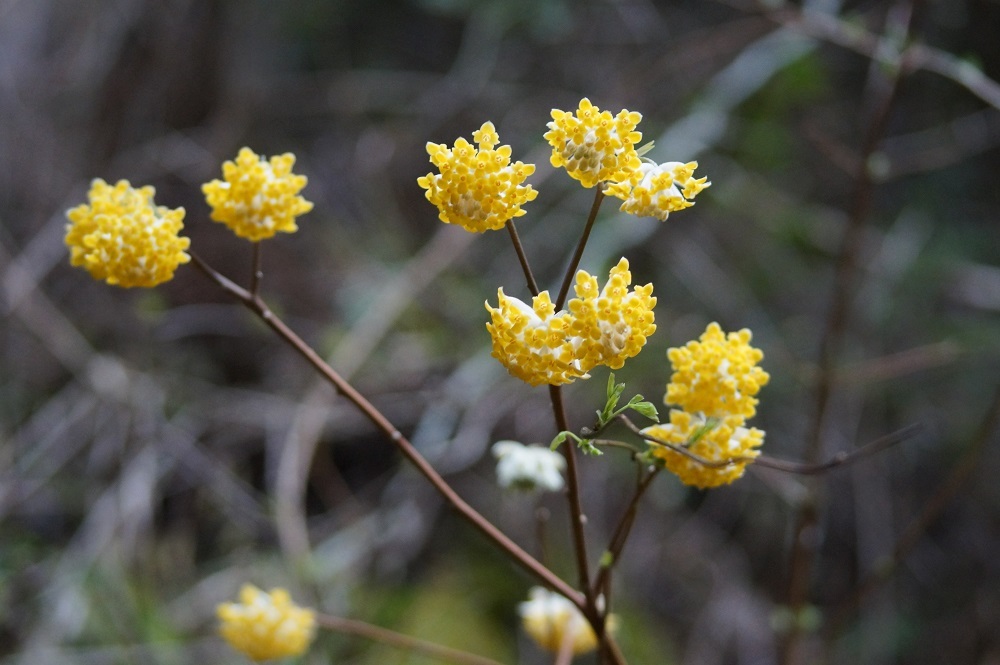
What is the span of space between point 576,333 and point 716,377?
14cm

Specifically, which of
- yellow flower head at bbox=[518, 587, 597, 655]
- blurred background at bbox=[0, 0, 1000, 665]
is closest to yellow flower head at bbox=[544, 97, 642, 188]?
yellow flower head at bbox=[518, 587, 597, 655]

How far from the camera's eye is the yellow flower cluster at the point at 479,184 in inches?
23.4

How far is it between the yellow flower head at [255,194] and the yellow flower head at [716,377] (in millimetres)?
356

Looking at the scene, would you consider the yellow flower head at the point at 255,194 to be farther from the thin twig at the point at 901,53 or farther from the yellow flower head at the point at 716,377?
the thin twig at the point at 901,53

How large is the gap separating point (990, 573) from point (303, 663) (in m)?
1.70

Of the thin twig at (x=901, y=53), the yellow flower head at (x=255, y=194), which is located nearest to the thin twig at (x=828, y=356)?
the thin twig at (x=901, y=53)

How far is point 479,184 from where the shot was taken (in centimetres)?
59

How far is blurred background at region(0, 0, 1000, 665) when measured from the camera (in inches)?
71.8

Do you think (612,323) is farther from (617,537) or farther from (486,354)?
(486,354)

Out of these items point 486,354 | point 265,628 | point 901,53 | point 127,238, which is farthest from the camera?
point 486,354

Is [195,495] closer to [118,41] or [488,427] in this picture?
[488,427]

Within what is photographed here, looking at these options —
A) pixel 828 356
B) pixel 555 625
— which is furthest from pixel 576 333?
pixel 828 356

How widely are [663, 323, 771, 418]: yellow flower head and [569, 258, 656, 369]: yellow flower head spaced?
0.24ft

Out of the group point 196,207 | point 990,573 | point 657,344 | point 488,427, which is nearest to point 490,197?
point 488,427
